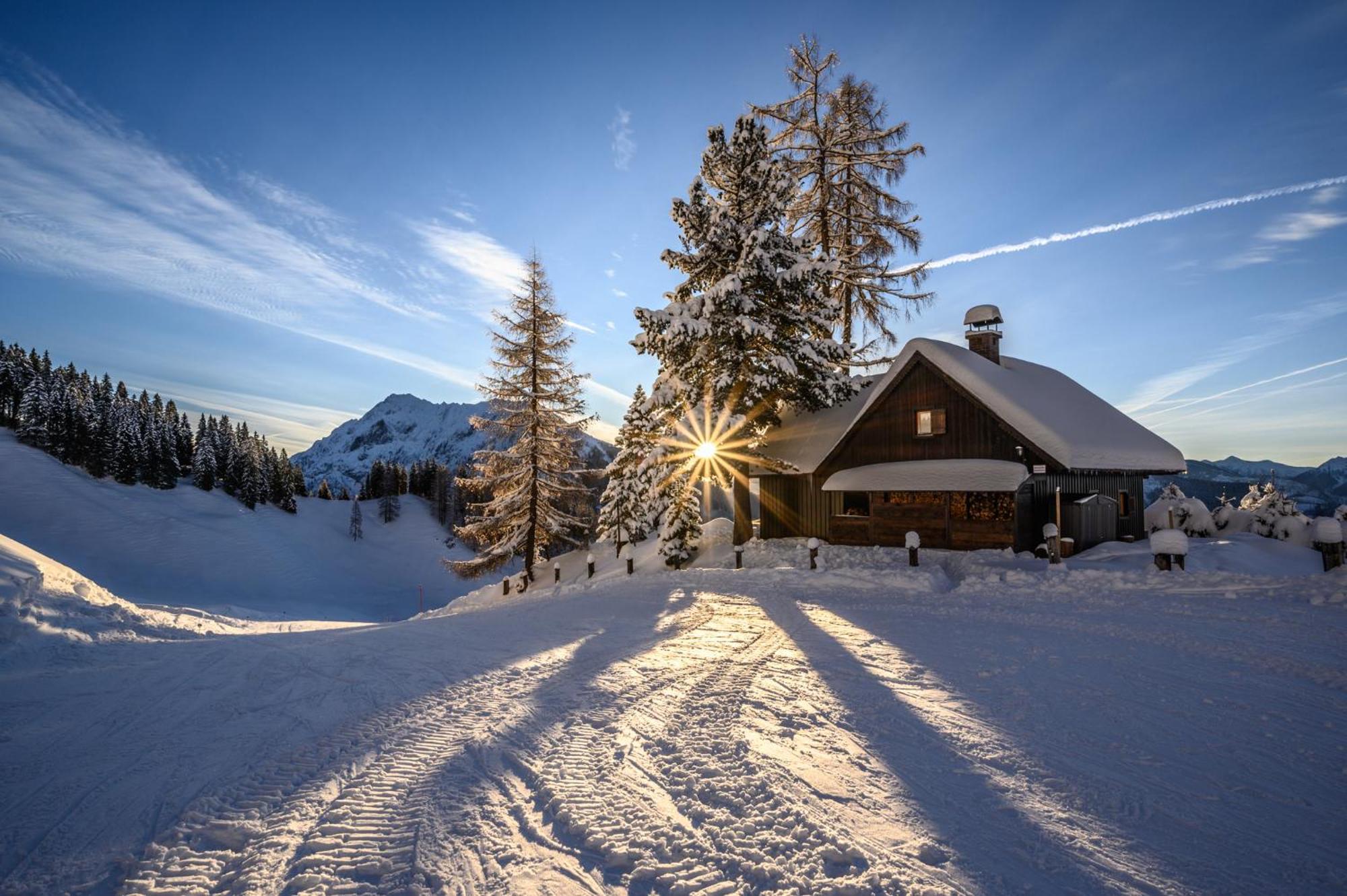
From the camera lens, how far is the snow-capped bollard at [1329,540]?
1084 cm

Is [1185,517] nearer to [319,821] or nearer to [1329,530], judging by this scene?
[1329,530]

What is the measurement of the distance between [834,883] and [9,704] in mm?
7888

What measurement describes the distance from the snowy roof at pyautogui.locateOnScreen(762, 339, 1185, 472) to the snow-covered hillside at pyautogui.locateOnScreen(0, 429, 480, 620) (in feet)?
84.7

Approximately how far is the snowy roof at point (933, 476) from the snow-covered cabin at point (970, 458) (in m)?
0.04

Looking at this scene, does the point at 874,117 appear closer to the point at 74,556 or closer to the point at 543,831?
the point at 543,831

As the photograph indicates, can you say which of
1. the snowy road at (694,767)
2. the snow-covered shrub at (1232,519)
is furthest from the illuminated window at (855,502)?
the snowy road at (694,767)

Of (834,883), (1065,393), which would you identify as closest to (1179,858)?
(834,883)

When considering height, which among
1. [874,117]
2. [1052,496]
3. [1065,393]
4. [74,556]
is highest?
[874,117]

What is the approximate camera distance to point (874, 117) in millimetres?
23766

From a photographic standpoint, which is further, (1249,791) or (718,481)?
(718,481)

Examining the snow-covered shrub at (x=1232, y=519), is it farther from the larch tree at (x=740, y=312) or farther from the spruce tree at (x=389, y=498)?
the spruce tree at (x=389, y=498)

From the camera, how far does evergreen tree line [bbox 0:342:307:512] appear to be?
47062 millimetres

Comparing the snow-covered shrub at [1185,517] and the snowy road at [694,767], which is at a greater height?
the snow-covered shrub at [1185,517]

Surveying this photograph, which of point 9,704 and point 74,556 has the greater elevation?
point 9,704
